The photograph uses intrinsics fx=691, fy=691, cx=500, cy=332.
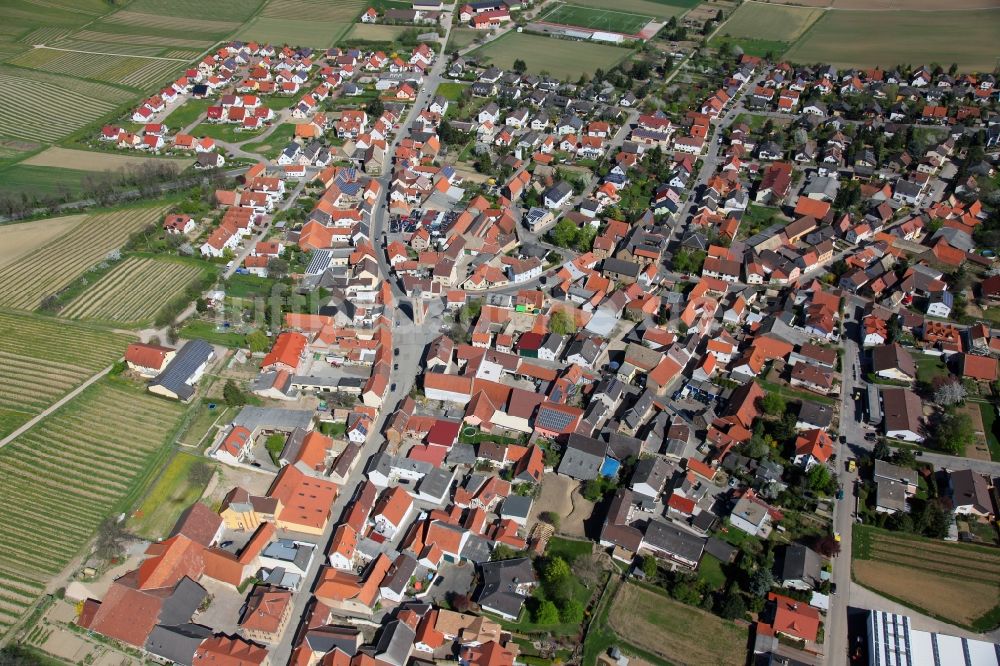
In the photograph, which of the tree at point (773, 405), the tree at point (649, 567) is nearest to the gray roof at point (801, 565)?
the tree at point (649, 567)

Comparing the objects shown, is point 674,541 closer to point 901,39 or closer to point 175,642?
point 175,642

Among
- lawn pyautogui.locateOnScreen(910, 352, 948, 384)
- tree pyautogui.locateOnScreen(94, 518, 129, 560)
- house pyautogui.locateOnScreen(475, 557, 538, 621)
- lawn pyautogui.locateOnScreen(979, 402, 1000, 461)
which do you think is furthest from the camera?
lawn pyautogui.locateOnScreen(910, 352, 948, 384)

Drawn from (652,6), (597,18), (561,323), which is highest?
(652,6)

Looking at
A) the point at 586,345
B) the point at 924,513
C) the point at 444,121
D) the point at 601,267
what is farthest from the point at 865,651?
the point at 444,121

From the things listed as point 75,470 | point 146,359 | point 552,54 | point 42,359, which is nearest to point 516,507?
point 75,470

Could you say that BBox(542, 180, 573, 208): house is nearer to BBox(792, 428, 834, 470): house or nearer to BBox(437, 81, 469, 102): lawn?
BBox(437, 81, 469, 102): lawn

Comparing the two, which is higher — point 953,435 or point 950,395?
point 950,395

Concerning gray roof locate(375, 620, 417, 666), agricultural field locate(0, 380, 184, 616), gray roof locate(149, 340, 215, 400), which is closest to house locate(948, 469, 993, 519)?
gray roof locate(375, 620, 417, 666)
